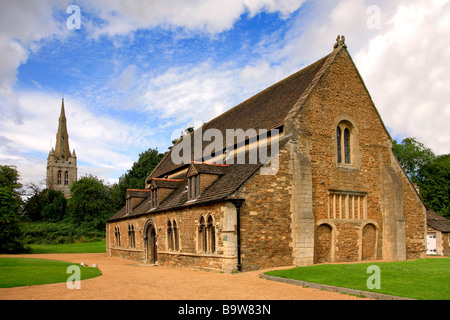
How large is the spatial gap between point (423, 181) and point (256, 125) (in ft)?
123

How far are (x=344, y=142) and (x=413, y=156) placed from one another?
3807cm

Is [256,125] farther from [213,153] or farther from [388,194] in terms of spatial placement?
[388,194]

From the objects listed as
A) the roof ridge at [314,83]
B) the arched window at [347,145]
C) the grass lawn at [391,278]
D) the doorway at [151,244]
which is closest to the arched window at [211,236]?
the grass lawn at [391,278]

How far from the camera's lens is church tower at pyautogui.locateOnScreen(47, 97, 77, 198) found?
4801 inches

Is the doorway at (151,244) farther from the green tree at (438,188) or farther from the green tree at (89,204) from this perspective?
the green tree at (89,204)

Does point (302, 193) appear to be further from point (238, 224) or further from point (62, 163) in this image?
point (62, 163)

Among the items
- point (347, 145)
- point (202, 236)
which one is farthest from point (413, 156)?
point (202, 236)

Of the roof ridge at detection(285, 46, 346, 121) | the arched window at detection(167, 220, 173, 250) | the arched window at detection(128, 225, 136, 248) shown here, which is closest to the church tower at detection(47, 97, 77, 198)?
the arched window at detection(128, 225, 136, 248)

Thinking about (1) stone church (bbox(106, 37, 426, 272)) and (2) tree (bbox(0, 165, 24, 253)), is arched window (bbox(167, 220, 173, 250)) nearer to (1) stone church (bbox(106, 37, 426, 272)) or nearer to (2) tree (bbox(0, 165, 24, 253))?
(1) stone church (bbox(106, 37, 426, 272))

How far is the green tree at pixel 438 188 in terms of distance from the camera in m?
48.6

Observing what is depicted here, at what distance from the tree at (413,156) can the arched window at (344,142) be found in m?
36.2

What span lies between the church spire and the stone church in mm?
106457

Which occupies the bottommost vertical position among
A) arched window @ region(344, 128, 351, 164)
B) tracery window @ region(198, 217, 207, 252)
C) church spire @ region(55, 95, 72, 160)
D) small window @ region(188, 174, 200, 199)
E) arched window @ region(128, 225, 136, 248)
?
arched window @ region(128, 225, 136, 248)

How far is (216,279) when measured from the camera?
16062 mm
